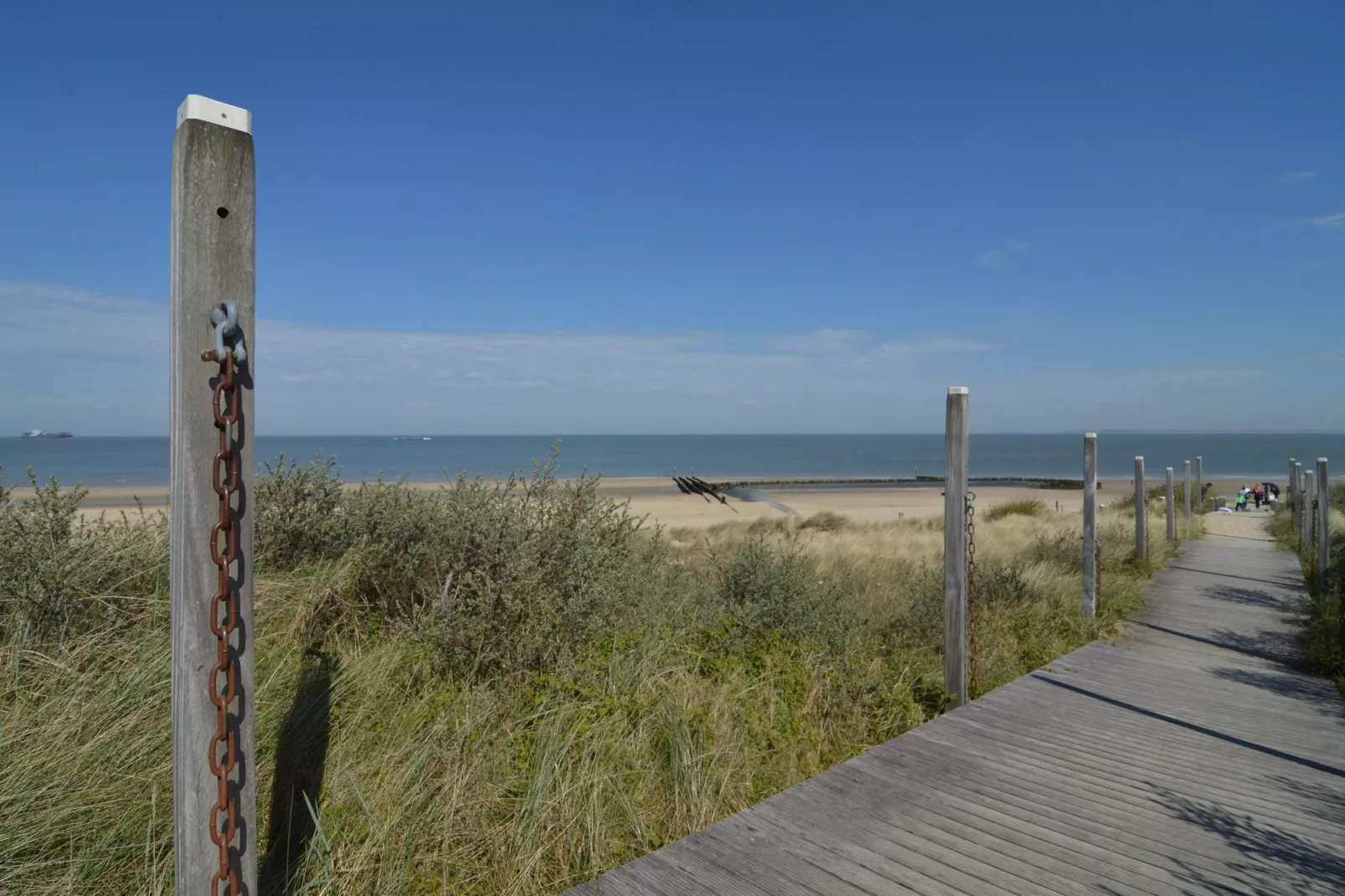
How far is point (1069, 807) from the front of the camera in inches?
152

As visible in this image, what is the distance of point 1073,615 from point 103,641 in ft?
27.8

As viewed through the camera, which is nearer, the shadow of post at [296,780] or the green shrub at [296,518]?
the shadow of post at [296,780]

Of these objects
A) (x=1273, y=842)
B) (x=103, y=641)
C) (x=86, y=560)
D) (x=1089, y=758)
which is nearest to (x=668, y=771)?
(x=1089, y=758)

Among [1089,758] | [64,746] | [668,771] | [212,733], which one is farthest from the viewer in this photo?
[1089,758]

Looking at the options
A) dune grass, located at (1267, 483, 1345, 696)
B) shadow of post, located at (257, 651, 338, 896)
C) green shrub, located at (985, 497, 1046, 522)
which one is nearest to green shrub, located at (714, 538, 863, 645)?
shadow of post, located at (257, 651, 338, 896)

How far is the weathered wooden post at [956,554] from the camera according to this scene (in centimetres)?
534

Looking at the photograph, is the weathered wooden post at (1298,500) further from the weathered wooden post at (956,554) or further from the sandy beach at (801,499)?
the weathered wooden post at (956,554)

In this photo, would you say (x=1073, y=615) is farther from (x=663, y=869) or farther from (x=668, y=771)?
(x=663, y=869)

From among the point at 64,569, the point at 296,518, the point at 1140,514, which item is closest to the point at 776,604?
the point at 296,518

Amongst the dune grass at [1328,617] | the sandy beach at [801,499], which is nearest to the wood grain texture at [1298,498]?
the dune grass at [1328,617]

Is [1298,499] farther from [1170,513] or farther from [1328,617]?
[1328,617]

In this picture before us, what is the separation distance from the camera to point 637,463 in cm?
9019

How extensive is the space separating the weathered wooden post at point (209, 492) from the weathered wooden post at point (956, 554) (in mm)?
4507

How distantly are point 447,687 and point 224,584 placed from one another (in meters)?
2.78
